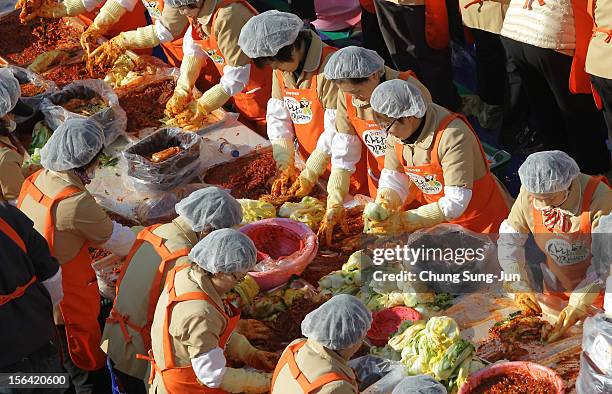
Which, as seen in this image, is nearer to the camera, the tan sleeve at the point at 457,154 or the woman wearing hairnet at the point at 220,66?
the tan sleeve at the point at 457,154

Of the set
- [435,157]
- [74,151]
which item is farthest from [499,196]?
[74,151]

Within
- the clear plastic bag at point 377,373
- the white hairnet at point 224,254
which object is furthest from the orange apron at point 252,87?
the clear plastic bag at point 377,373

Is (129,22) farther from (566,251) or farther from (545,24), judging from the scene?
(566,251)

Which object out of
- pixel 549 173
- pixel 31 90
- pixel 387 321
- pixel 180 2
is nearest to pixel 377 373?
pixel 387 321

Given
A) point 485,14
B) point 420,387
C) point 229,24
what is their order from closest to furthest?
point 420,387 → point 229,24 → point 485,14

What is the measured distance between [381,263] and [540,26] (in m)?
2.05

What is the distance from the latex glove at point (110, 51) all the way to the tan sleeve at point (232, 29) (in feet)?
4.23

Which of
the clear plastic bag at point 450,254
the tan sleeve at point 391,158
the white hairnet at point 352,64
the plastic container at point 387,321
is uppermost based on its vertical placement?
the white hairnet at point 352,64

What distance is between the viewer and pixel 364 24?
827 cm

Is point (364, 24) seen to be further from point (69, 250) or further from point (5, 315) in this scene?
point (5, 315)

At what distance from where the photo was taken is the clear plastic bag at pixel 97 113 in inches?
268

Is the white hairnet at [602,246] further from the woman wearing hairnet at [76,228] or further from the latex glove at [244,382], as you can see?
the woman wearing hairnet at [76,228]

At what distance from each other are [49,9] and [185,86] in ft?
6.33

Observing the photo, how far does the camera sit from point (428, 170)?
5355 millimetres
